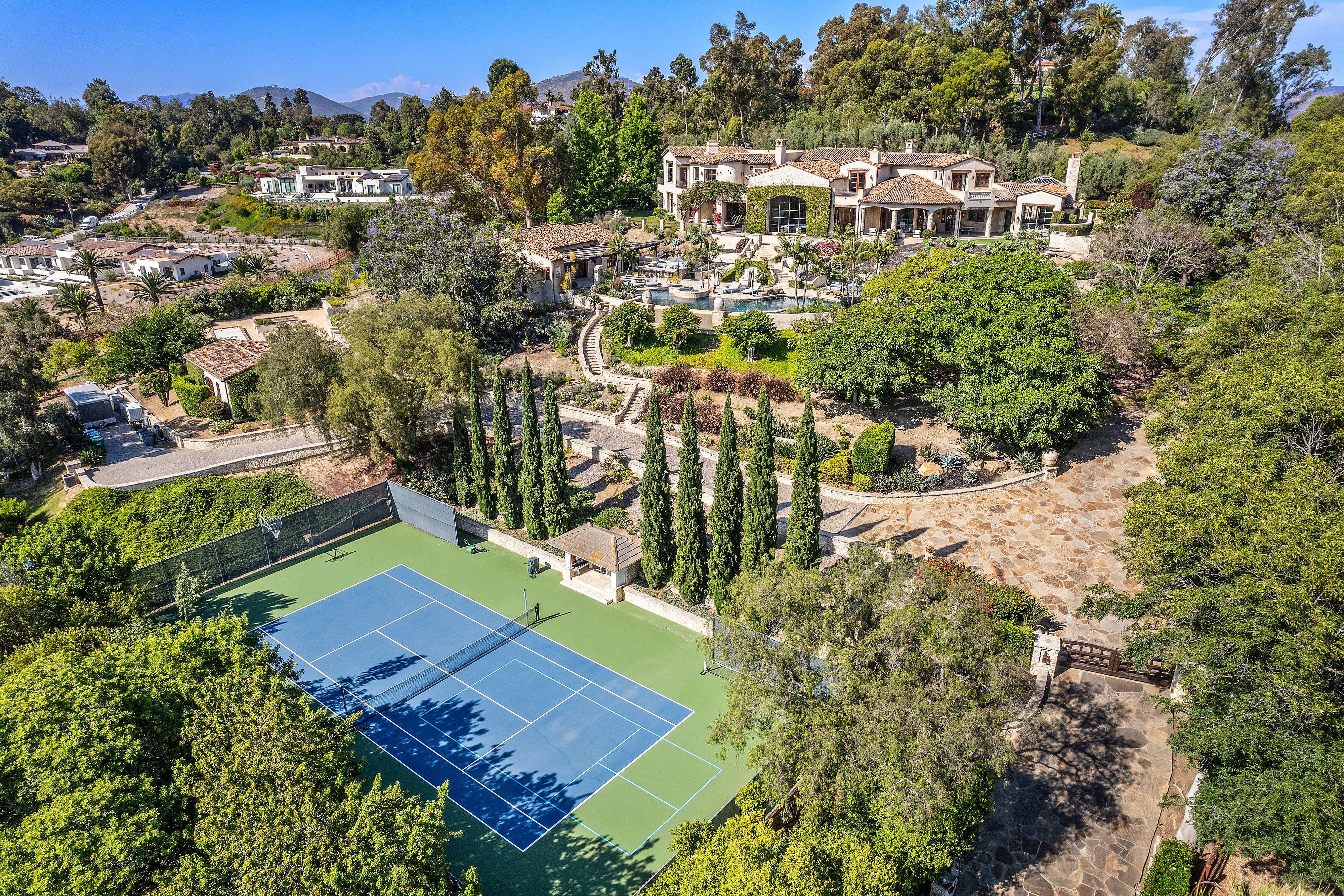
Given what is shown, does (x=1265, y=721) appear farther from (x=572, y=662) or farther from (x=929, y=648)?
(x=572, y=662)

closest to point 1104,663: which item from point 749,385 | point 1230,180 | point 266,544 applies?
point 749,385

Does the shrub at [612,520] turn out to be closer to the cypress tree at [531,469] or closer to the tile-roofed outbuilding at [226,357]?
the cypress tree at [531,469]

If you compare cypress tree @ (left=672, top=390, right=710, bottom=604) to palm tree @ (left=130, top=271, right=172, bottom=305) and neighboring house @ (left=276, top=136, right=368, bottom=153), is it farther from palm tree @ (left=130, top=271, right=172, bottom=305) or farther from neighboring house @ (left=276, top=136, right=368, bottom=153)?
neighboring house @ (left=276, top=136, right=368, bottom=153)

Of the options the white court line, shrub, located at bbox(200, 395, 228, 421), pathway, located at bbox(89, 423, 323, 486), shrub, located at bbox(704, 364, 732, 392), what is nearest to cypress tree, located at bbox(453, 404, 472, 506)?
the white court line

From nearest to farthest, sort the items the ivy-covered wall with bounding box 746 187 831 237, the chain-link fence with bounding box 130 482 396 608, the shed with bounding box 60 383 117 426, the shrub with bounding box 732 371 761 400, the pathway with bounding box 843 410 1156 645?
1. the pathway with bounding box 843 410 1156 645
2. the chain-link fence with bounding box 130 482 396 608
3. the shrub with bounding box 732 371 761 400
4. the shed with bounding box 60 383 117 426
5. the ivy-covered wall with bounding box 746 187 831 237

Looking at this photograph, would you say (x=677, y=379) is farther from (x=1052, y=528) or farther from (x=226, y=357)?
(x=226, y=357)
